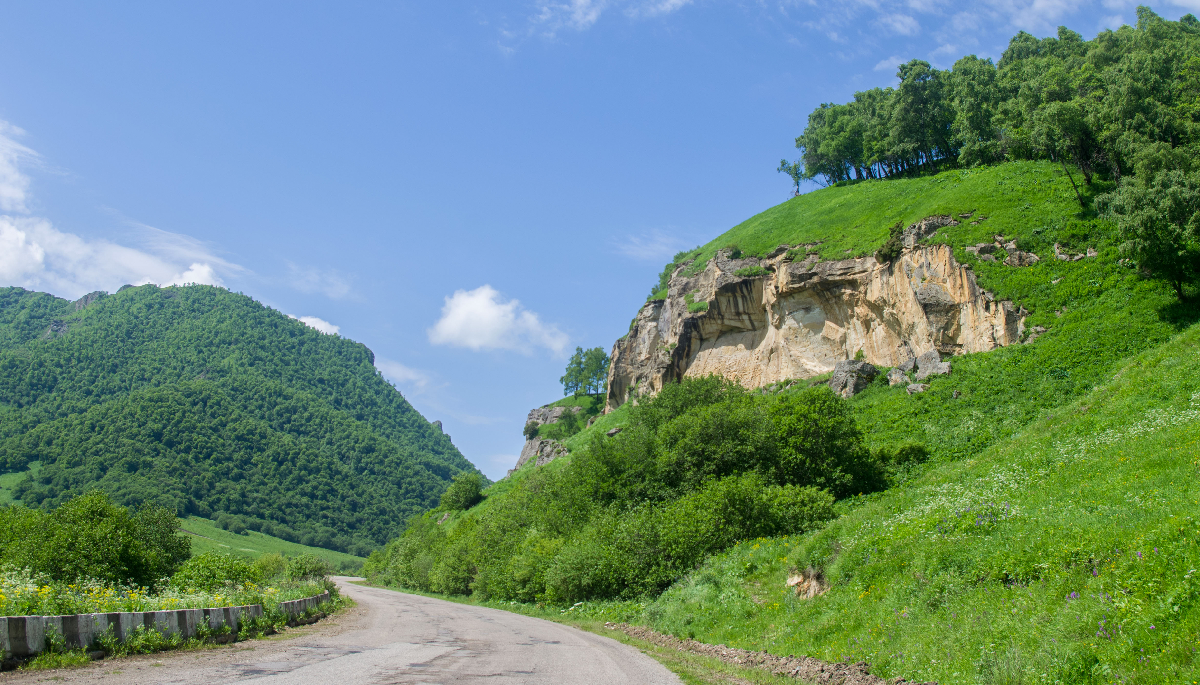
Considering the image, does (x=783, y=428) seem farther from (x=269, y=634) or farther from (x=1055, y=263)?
(x=1055, y=263)

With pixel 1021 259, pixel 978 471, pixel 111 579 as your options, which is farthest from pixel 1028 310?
pixel 111 579

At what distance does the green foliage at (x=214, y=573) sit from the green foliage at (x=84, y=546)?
4.63 metres

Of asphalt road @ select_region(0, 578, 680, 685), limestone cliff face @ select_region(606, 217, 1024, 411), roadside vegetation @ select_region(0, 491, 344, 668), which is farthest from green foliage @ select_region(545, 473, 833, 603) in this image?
limestone cliff face @ select_region(606, 217, 1024, 411)

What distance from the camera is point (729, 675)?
11.2 metres

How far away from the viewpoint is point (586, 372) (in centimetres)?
11994

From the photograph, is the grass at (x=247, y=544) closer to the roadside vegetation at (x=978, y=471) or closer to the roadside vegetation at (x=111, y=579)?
the roadside vegetation at (x=978, y=471)

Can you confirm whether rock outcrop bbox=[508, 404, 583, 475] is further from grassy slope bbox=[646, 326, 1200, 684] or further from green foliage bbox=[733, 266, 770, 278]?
grassy slope bbox=[646, 326, 1200, 684]

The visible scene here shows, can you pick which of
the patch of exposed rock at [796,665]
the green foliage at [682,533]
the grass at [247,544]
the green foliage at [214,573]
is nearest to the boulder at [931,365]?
the green foliage at [682,533]

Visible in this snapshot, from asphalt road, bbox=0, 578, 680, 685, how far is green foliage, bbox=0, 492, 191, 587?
1543cm

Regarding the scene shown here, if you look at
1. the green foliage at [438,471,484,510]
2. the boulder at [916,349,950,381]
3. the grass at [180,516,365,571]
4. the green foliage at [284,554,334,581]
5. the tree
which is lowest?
the grass at [180,516,365,571]

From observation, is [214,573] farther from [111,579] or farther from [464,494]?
[464,494]

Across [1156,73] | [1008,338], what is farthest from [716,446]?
[1156,73]

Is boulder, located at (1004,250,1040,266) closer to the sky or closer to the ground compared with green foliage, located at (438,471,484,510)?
closer to the sky

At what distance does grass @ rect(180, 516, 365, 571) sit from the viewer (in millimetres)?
111375
